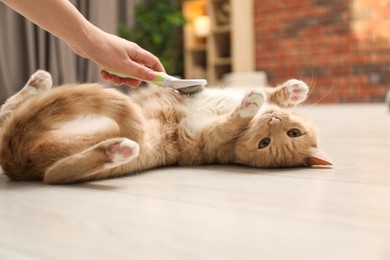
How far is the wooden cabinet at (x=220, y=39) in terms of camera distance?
17.7 feet

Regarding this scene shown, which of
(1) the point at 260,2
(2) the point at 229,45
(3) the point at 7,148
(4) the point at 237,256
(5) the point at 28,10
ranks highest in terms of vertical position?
(1) the point at 260,2

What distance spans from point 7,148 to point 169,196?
43cm

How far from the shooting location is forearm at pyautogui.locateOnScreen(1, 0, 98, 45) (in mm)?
1084

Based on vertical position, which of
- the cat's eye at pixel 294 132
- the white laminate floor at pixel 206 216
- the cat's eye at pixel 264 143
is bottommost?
the white laminate floor at pixel 206 216

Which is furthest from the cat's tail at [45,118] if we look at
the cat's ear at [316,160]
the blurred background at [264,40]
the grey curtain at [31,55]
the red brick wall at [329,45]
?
the red brick wall at [329,45]

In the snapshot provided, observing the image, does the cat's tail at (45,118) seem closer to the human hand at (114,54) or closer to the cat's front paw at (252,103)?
the human hand at (114,54)

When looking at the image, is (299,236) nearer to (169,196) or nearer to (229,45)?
(169,196)

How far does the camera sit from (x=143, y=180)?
1156mm

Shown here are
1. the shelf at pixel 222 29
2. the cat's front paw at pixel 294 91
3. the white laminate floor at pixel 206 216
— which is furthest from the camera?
the shelf at pixel 222 29

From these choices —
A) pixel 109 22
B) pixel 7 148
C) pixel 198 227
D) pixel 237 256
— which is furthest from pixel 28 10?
pixel 109 22

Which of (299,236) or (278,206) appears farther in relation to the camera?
(278,206)

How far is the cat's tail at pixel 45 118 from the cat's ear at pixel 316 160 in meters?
0.52

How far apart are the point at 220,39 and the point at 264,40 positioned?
0.53 metres

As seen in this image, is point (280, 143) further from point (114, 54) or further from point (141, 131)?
point (114, 54)
